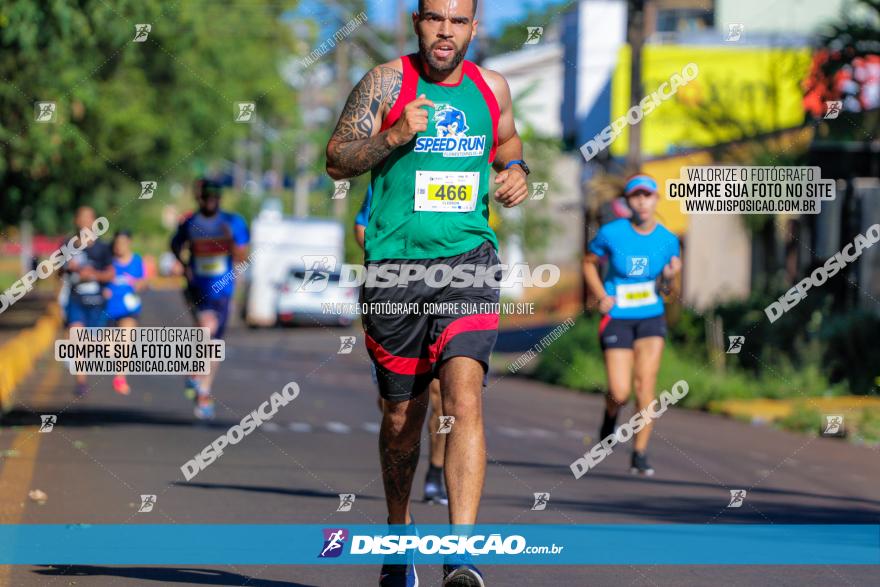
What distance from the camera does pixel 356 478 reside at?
421 inches

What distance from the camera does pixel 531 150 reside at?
111ft

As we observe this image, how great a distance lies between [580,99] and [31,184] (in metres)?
21.7

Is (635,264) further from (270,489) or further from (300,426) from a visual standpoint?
(300,426)

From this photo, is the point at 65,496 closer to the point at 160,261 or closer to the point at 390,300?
the point at 390,300

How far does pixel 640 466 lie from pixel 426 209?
5.72 m

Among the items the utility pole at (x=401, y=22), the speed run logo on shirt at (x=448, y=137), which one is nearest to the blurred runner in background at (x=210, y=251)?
the speed run logo on shirt at (x=448, y=137)

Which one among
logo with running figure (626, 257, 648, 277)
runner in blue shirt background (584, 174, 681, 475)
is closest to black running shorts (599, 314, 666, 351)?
runner in blue shirt background (584, 174, 681, 475)

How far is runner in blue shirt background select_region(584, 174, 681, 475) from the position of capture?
11.4 meters

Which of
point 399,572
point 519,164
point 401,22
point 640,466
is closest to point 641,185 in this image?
point 640,466

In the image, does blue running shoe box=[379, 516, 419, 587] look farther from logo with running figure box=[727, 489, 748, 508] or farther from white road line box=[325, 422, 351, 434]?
white road line box=[325, 422, 351, 434]

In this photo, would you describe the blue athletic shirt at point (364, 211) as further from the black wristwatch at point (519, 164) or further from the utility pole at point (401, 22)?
the utility pole at point (401, 22)

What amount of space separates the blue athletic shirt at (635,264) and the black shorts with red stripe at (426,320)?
5.34 metres

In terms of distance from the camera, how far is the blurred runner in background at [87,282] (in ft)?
56.1

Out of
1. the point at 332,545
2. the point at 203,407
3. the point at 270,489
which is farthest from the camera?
the point at 203,407
